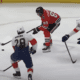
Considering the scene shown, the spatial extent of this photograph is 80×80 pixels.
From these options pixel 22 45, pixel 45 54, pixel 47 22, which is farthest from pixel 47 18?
pixel 22 45

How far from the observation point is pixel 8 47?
3244 millimetres

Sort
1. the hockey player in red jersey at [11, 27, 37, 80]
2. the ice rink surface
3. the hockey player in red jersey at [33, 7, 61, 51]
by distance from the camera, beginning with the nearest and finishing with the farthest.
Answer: the hockey player in red jersey at [11, 27, 37, 80] < the ice rink surface < the hockey player in red jersey at [33, 7, 61, 51]

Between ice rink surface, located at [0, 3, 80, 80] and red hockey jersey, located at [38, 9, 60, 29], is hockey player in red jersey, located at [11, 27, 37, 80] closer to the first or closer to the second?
ice rink surface, located at [0, 3, 80, 80]

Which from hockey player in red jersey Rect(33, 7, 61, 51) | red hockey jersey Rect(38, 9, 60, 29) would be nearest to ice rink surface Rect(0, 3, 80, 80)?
hockey player in red jersey Rect(33, 7, 61, 51)

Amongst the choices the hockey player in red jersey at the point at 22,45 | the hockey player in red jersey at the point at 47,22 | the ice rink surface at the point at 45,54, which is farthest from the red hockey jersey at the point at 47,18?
the hockey player in red jersey at the point at 22,45

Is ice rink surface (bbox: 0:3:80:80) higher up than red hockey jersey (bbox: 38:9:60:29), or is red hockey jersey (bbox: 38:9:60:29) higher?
red hockey jersey (bbox: 38:9:60:29)

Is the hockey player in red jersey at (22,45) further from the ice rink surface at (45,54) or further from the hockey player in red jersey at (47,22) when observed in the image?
the hockey player in red jersey at (47,22)

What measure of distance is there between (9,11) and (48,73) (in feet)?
15.1

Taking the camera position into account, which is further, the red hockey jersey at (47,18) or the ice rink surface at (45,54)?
the red hockey jersey at (47,18)

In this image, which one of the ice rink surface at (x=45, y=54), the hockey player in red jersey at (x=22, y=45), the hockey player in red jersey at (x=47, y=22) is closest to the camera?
the hockey player in red jersey at (x=22, y=45)

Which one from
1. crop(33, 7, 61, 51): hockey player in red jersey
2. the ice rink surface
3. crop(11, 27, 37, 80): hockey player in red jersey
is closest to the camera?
crop(11, 27, 37, 80): hockey player in red jersey

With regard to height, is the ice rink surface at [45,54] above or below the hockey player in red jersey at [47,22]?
below

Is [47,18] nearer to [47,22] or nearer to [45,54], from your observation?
[47,22]

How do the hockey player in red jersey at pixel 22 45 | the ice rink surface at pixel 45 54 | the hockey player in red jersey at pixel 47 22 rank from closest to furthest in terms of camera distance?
the hockey player in red jersey at pixel 22 45
the ice rink surface at pixel 45 54
the hockey player in red jersey at pixel 47 22
